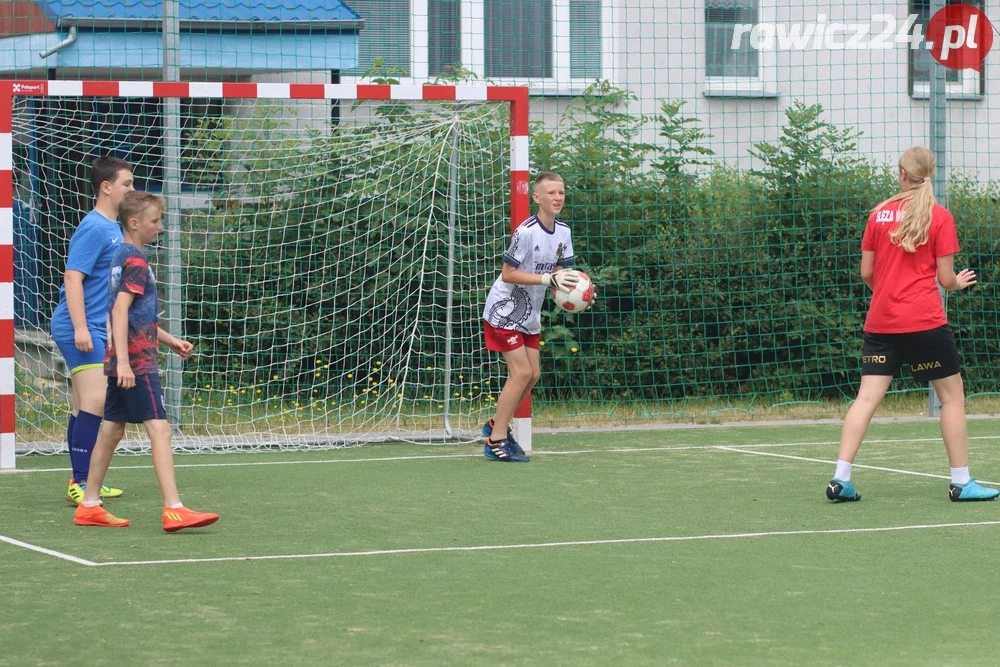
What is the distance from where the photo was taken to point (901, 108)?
1591 centimetres

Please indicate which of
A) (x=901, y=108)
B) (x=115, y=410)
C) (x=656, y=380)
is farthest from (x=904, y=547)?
(x=901, y=108)

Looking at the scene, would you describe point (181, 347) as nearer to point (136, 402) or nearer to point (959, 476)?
point (136, 402)

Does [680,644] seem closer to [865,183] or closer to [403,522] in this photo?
[403,522]

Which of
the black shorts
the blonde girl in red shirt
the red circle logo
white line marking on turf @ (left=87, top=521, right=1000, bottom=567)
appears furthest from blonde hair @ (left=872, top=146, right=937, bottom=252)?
the red circle logo

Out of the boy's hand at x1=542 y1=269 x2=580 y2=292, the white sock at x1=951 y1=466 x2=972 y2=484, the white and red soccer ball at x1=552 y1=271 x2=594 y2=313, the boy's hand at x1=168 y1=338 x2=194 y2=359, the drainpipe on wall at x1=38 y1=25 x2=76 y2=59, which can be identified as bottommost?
the white sock at x1=951 y1=466 x2=972 y2=484

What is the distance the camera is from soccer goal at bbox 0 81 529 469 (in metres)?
11.0

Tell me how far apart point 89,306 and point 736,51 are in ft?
34.9

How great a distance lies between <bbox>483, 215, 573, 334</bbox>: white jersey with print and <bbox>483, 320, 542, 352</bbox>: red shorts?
3 cm

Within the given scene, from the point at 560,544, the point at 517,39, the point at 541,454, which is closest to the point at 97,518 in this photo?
the point at 560,544

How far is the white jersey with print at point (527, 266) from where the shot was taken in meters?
9.38

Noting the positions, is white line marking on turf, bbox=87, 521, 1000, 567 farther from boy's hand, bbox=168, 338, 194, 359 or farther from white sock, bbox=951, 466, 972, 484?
boy's hand, bbox=168, 338, 194, 359

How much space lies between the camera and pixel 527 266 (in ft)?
31.0

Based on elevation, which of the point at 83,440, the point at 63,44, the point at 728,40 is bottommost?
the point at 83,440

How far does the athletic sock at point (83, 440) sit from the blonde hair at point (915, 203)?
13.9 feet
